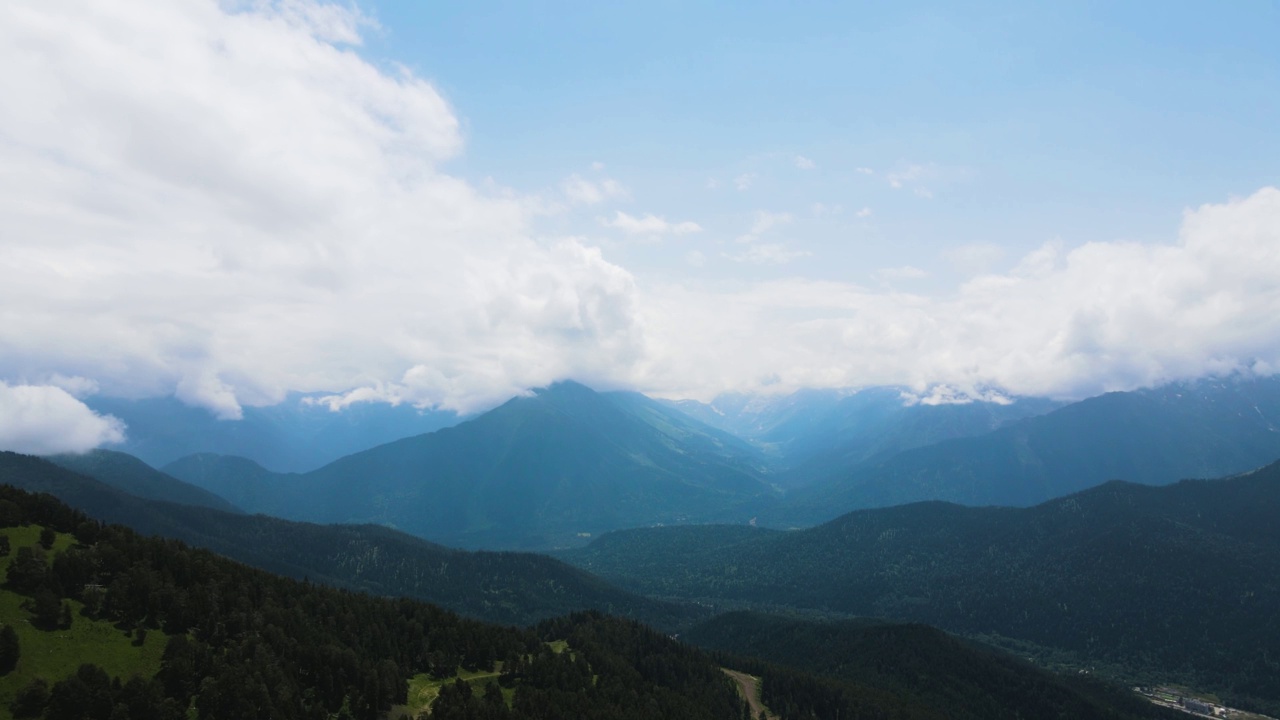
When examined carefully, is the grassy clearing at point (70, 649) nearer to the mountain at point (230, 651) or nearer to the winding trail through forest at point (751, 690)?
the mountain at point (230, 651)

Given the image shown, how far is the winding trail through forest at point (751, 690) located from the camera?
492 feet

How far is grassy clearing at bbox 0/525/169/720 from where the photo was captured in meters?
69.3

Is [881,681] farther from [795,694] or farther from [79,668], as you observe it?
[79,668]

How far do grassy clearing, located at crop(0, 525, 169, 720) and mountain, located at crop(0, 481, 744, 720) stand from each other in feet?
0.59

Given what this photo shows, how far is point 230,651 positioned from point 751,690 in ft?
403

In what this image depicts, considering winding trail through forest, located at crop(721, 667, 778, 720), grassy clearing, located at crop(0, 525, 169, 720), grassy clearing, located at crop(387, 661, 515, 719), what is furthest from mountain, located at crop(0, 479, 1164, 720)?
winding trail through forest, located at crop(721, 667, 778, 720)

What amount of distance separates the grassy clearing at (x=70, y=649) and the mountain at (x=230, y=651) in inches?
7.1

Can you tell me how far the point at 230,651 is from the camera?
84.4m

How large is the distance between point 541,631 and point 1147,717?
192623 mm

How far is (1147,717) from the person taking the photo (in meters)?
199

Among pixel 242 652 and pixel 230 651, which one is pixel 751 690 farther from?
pixel 230 651

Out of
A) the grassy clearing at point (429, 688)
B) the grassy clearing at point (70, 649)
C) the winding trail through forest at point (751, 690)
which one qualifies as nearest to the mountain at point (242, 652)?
the grassy clearing at point (70, 649)

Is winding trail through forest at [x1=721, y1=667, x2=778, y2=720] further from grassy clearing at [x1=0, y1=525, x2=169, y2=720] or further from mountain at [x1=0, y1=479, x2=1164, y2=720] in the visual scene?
grassy clearing at [x1=0, y1=525, x2=169, y2=720]

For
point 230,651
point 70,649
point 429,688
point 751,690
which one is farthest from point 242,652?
point 751,690
